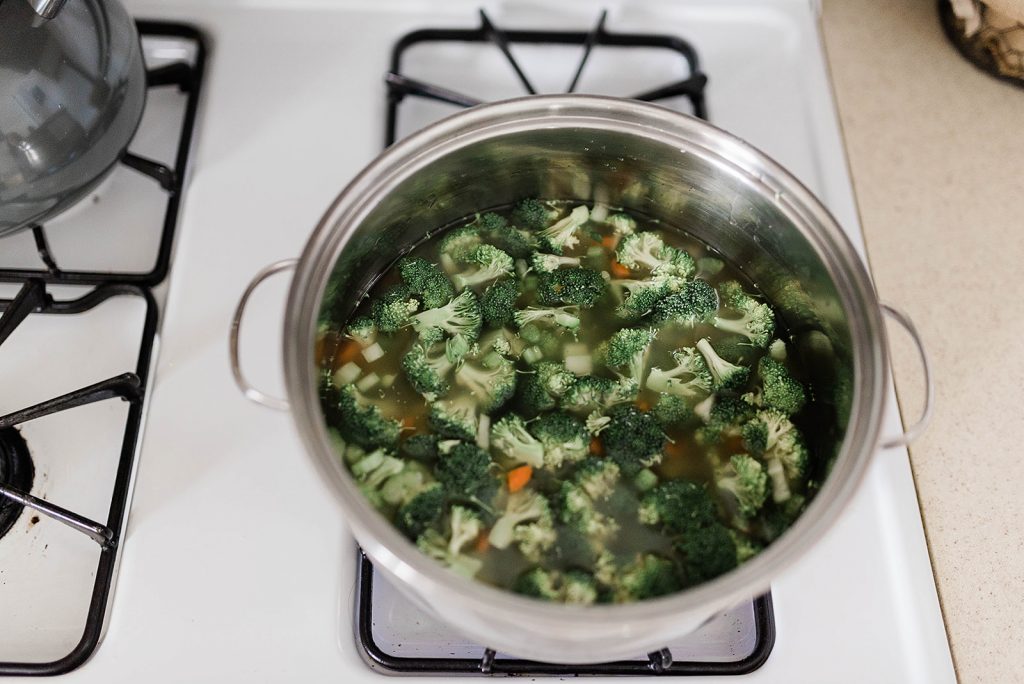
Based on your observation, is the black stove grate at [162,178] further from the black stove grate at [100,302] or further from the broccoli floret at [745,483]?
the broccoli floret at [745,483]

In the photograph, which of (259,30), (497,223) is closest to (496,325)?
(497,223)

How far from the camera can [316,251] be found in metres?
0.97

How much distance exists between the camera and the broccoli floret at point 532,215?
1.23 meters

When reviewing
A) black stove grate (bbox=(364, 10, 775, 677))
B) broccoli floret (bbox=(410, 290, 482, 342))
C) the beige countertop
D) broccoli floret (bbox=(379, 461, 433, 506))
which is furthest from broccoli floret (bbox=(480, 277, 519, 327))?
the beige countertop

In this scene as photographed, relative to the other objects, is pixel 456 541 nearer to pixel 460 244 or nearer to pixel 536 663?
pixel 536 663

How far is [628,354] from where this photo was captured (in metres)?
1.13

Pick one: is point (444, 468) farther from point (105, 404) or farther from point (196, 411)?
point (105, 404)

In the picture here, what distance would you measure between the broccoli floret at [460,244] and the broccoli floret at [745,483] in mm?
457

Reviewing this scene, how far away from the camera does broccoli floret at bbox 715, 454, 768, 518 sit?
3.42 feet

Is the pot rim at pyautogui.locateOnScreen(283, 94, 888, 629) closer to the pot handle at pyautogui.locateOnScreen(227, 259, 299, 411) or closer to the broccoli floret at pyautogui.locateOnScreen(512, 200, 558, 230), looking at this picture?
the pot handle at pyautogui.locateOnScreen(227, 259, 299, 411)

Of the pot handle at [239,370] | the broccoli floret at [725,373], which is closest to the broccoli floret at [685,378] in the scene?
the broccoli floret at [725,373]

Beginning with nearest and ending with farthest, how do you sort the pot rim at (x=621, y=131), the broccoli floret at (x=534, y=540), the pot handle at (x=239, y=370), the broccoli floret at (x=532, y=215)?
the pot rim at (x=621, y=131), the pot handle at (x=239, y=370), the broccoli floret at (x=534, y=540), the broccoli floret at (x=532, y=215)

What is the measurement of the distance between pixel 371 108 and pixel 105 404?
1.97ft

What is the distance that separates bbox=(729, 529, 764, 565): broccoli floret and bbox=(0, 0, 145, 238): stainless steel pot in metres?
0.93
